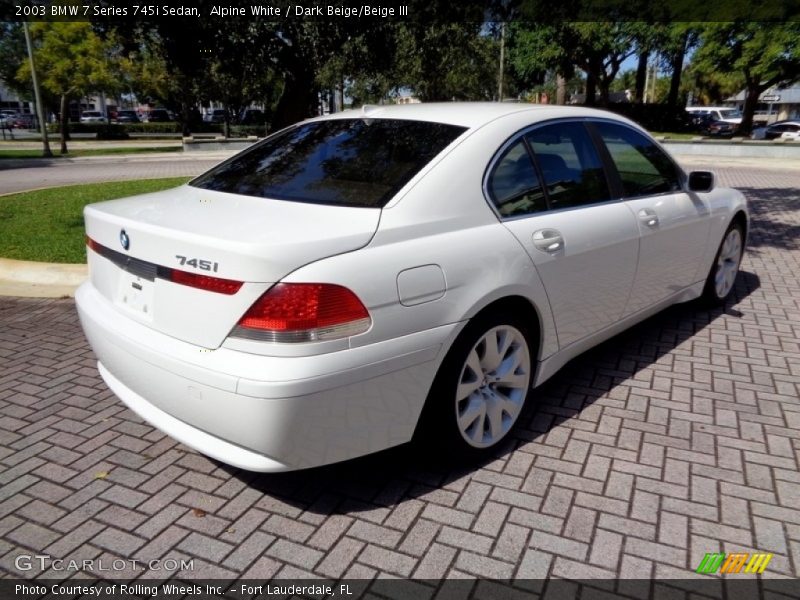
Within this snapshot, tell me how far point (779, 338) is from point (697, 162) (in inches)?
728

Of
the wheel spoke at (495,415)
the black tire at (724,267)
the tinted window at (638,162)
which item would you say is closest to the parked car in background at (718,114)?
the black tire at (724,267)

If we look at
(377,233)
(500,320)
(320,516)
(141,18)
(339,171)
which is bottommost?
(320,516)

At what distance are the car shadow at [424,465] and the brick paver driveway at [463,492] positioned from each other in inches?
0.4

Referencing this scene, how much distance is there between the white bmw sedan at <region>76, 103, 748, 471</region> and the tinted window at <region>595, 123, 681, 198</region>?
47 millimetres

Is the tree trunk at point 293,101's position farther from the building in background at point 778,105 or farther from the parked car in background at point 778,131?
the building in background at point 778,105

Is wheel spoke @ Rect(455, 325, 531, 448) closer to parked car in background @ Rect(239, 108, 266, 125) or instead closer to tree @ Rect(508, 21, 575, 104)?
tree @ Rect(508, 21, 575, 104)

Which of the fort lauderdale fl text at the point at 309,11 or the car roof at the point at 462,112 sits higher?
the fort lauderdale fl text at the point at 309,11

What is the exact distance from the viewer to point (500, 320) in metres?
2.93

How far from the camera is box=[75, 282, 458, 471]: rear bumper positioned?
7.45 feet

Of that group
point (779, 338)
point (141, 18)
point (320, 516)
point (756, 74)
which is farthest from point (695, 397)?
point (756, 74)

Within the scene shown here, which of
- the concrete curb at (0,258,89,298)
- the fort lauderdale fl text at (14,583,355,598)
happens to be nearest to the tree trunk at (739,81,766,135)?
the concrete curb at (0,258,89,298)

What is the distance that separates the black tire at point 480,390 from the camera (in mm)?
2746

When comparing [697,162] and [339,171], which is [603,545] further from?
[697,162]

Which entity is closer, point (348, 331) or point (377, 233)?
point (348, 331)
